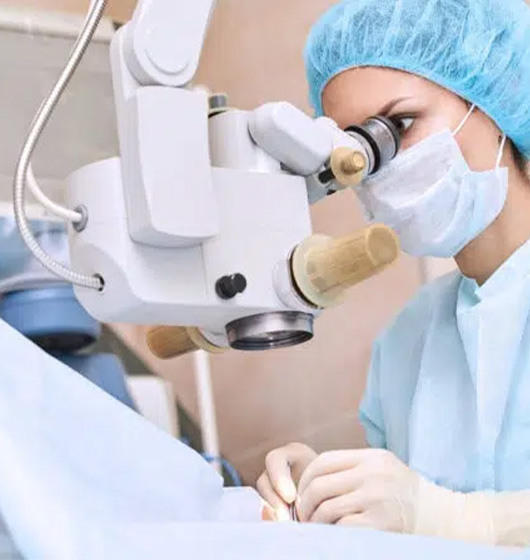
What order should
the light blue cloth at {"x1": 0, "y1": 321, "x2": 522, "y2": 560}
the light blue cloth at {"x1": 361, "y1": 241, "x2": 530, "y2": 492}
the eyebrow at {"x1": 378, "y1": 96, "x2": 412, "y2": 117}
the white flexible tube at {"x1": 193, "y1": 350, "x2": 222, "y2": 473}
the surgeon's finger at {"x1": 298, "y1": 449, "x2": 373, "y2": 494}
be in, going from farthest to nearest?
the white flexible tube at {"x1": 193, "y1": 350, "x2": 222, "y2": 473} < the eyebrow at {"x1": 378, "y1": 96, "x2": 412, "y2": 117} < the light blue cloth at {"x1": 361, "y1": 241, "x2": 530, "y2": 492} < the surgeon's finger at {"x1": 298, "y1": 449, "x2": 373, "y2": 494} < the light blue cloth at {"x1": 0, "y1": 321, "x2": 522, "y2": 560}

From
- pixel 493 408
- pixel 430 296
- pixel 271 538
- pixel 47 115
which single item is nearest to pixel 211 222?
pixel 47 115

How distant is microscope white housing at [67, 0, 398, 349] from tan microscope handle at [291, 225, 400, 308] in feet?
0.05

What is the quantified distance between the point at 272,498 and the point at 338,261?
0.33 metres

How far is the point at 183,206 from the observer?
2.94 ft

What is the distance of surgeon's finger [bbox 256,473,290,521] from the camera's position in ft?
3.44

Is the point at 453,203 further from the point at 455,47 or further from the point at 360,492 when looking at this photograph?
the point at 360,492

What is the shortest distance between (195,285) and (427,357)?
546mm

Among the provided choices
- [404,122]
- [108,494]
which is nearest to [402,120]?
[404,122]

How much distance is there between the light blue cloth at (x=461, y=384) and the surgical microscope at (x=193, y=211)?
34cm

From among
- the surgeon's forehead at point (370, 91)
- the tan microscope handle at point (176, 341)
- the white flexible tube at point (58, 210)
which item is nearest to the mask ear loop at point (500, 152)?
the surgeon's forehead at point (370, 91)

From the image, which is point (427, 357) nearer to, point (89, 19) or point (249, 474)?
point (89, 19)

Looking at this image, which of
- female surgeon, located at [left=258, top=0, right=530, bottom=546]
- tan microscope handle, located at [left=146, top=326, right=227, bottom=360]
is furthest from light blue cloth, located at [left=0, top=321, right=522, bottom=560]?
female surgeon, located at [left=258, top=0, right=530, bottom=546]

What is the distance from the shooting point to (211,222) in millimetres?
918

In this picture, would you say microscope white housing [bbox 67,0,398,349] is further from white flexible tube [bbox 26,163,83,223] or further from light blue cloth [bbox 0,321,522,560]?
light blue cloth [bbox 0,321,522,560]
